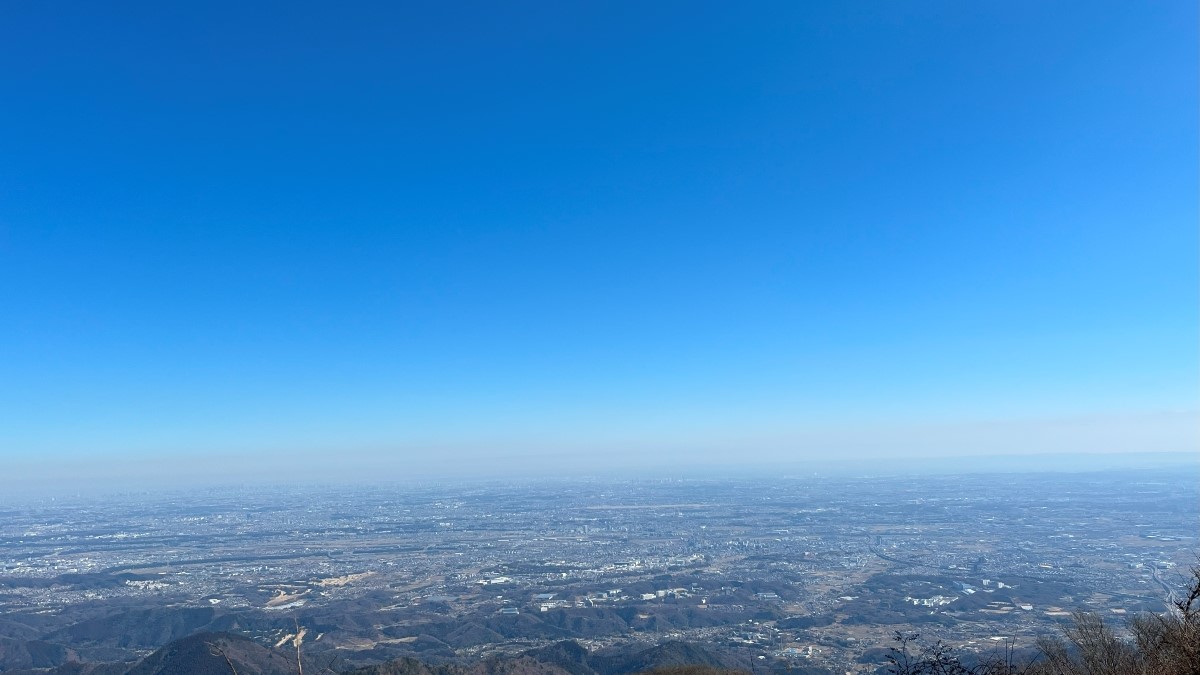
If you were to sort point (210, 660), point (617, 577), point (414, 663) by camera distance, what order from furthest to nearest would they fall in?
point (617, 577), point (210, 660), point (414, 663)

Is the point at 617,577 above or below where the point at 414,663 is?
below

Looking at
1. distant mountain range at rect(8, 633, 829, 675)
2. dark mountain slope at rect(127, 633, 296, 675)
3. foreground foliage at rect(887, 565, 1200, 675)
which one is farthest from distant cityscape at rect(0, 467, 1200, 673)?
dark mountain slope at rect(127, 633, 296, 675)

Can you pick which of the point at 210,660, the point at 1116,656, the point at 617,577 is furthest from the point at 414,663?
the point at 617,577

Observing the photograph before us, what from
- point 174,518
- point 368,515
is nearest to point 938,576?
point 368,515

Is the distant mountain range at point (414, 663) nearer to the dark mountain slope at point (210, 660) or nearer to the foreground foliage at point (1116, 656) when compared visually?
the dark mountain slope at point (210, 660)

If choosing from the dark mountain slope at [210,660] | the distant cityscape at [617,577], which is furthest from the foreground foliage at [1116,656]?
the dark mountain slope at [210,660]

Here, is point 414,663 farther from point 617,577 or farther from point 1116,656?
point 617,577

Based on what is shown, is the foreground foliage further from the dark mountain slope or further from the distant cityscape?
the dark mountain slope

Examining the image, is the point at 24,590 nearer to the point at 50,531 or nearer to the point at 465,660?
the point at 465,660
